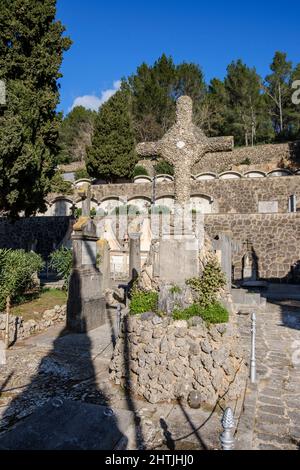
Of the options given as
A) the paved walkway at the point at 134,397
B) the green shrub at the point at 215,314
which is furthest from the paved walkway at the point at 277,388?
the green shrub at the point at 215,314

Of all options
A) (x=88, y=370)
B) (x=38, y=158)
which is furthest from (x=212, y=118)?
(x=88, y=370)

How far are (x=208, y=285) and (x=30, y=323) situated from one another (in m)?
4.78

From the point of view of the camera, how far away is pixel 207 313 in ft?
16.0

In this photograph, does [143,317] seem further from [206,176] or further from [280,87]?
[280,87]

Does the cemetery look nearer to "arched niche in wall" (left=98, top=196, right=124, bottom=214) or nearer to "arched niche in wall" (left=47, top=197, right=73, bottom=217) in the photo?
"arched niche in wall" (left=98, top=196, right=124, bottom=214)

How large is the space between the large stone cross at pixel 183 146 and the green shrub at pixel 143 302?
2.07m

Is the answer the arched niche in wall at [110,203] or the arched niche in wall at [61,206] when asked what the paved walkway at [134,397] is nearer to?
the arched niche in wall at [110,203]

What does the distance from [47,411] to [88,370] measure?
2.06 m

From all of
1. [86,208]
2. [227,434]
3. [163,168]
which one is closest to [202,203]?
[163,168]

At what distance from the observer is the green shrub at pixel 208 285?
5.11 metres

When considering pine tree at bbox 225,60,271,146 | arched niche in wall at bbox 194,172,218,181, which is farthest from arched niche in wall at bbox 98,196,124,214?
pine tree at bbox 225,60,271,146

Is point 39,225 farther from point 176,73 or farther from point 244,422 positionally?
point 176,73

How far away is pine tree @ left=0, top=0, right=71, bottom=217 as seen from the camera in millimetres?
11656

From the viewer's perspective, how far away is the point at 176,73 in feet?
157
